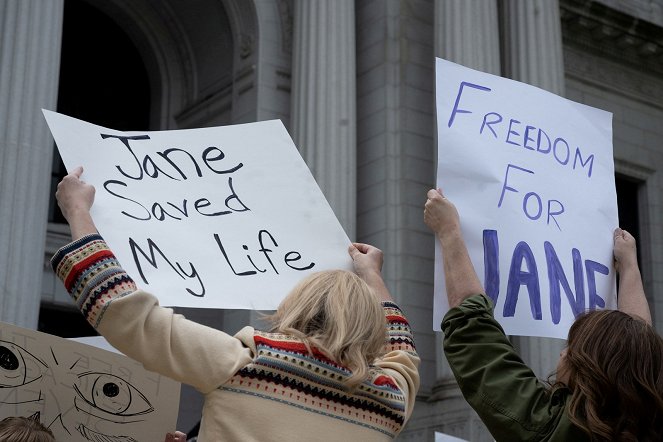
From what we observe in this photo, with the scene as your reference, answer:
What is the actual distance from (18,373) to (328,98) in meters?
9.61

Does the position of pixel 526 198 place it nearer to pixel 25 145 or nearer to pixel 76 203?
pixel 76 203

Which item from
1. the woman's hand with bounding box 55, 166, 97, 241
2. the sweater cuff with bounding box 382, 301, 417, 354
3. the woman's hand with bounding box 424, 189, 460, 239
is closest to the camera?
the woman's hand with bounding box 55, 166, 97, 241

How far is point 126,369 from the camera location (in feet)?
12.7

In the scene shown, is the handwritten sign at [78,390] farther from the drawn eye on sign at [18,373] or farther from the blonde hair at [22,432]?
the blonde hair at [22,432]

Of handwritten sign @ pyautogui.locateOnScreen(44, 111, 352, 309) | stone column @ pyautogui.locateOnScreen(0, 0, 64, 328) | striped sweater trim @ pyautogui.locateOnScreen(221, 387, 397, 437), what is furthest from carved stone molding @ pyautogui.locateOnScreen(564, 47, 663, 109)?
striped sweater trim @ pyautogui.locateOnScreen(221, 387, 397, 437)

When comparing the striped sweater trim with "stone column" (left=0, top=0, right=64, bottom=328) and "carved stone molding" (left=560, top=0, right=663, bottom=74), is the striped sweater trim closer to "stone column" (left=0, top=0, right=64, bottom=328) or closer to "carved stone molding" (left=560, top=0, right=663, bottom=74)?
"stone column" (left=0, top=0, right=64, bottom=328)

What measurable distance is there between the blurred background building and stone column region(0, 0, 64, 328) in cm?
1

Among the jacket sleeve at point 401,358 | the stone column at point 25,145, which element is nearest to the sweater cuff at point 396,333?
the jacket sleeve at point 401,358

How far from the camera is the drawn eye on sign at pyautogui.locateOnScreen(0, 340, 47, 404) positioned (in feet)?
11.9

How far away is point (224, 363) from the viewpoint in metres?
2.50

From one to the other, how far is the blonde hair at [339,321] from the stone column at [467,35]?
1096cm

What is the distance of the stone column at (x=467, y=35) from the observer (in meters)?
13.5

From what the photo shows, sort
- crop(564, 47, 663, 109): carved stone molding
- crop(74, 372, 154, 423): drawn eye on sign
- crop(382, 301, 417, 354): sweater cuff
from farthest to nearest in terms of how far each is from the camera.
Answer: crop(564, 47, 663, 109): carved stone molding, crop(74, 372, 154, 423): drawn eye on sign, crop(382, 301, 417, 354): sweater cuff

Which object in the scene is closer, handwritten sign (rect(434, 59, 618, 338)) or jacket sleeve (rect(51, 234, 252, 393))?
jacket sleeve (rect(51, 234, 252, 393))
